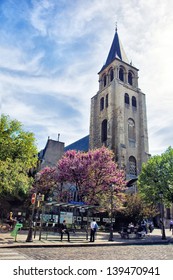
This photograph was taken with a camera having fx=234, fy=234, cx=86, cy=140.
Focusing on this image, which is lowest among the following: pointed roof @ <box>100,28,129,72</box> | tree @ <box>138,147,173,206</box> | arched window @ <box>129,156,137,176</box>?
tree @ <box>138,147,173,206</box>

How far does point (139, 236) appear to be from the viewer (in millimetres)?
18188

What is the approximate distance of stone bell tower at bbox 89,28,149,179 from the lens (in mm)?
44344

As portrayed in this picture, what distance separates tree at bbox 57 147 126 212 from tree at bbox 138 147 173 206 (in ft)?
10.9

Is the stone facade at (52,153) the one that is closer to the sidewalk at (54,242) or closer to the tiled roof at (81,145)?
the tiled roof at (81,145)

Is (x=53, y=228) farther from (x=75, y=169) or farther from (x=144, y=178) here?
(x=144, y=178)

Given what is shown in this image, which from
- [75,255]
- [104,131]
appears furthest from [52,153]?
[75,255]

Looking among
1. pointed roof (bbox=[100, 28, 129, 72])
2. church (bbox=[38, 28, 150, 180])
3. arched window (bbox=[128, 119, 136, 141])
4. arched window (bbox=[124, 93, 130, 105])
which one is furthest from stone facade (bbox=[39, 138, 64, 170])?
pointed roof (bbox=[100, 28, 129, 72])

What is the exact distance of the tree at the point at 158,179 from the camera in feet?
79.8

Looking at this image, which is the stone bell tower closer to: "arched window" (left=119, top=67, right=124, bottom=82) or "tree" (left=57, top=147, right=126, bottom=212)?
"arched window" (left=119, top=67, right=124, bottom=82)

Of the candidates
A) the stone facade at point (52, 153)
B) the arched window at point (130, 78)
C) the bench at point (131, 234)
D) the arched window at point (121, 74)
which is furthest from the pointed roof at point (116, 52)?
the bench at point (131, 234)

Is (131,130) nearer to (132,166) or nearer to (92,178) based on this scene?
(132,166)

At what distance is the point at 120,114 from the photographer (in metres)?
45.9

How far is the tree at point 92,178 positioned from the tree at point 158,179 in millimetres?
3323

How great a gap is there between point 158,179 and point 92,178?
23.8ft
